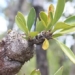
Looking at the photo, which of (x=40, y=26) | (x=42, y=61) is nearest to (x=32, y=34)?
(x=40, y=26)

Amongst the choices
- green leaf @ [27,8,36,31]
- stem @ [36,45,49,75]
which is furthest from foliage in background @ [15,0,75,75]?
stem @ [36,45,49,75]

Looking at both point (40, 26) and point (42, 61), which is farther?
point (42, 61)

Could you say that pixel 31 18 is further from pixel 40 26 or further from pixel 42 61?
pixel 42 61

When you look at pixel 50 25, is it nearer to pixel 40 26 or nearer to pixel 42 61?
pixel 40 26

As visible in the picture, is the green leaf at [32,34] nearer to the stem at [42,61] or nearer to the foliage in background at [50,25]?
the foliage in background at [50,25]

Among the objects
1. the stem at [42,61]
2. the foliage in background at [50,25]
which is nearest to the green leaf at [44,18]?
the foliage in background at [50,25]

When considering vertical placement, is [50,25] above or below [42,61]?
above

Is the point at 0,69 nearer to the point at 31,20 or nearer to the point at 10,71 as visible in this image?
the point at 10,71

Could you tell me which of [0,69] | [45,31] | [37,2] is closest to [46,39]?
[45,31]
